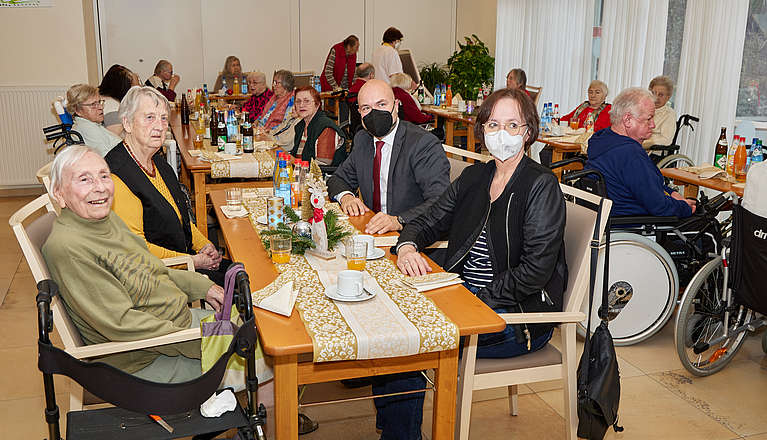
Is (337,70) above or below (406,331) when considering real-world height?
above

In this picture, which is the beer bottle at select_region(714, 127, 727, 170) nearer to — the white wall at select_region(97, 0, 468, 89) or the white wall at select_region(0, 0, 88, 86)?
the white wall at select_region(0, 0, 88, 86)

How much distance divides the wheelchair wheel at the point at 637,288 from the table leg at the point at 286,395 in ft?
5.83

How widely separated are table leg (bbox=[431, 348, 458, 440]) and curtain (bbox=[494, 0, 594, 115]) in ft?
21.8

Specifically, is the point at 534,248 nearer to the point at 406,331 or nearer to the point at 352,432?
the point at 406,331

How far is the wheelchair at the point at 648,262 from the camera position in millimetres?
3145

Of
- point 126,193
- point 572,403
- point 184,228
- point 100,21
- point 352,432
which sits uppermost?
point 100,21

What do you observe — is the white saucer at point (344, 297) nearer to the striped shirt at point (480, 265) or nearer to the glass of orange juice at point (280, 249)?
the glass of orange juice at point (280, 249)

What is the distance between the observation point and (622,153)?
10.8 ft

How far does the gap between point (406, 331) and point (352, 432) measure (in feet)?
3.59

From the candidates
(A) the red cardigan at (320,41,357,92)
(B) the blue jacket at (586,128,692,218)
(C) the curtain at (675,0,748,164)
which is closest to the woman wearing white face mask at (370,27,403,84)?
(A) the red cardigan at (320,41,357,92)

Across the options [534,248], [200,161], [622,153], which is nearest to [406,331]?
[534,248]

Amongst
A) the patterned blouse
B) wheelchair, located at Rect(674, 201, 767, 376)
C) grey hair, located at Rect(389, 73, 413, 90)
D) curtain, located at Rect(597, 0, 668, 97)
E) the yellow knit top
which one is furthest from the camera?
grey hair, located at Rect(389, 73, 413, 90)

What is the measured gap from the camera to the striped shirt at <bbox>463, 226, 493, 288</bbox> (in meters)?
2.37

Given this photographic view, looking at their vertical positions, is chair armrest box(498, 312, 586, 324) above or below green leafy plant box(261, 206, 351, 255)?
below
